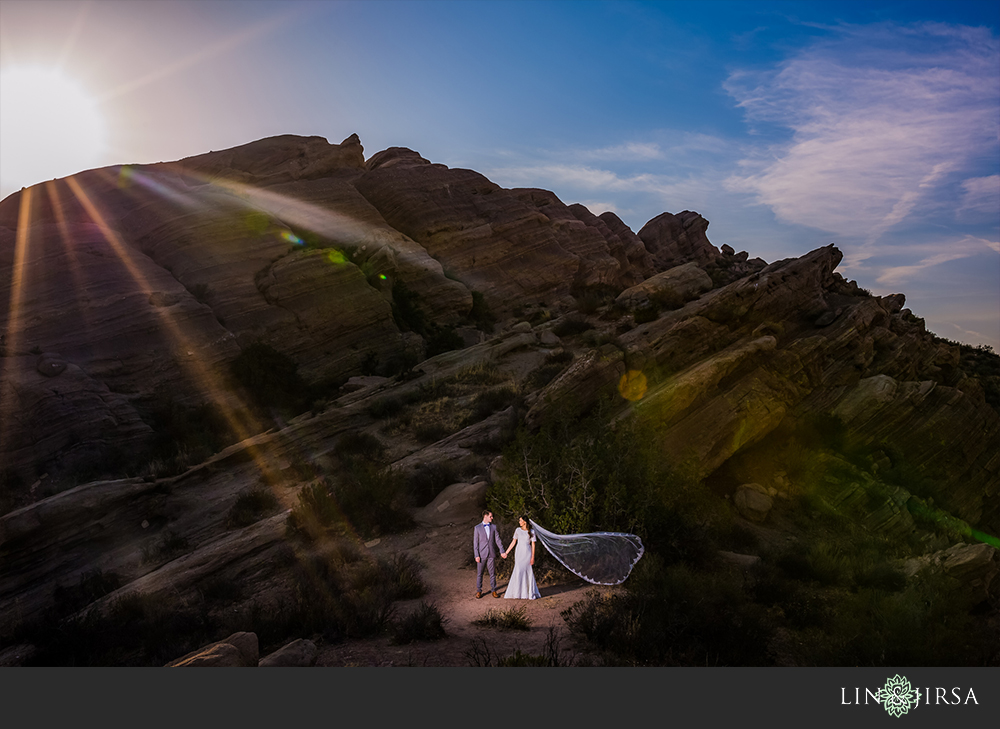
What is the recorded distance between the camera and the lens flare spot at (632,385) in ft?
48.3

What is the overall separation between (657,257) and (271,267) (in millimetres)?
42759

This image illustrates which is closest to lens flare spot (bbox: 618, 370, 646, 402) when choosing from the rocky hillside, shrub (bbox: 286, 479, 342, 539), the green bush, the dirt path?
the rocky hillside

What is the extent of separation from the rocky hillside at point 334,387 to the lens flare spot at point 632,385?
0.08 metres

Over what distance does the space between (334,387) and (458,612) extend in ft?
54.0

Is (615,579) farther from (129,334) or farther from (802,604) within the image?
(129,334)

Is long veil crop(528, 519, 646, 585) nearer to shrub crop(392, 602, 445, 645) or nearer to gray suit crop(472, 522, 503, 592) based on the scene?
gray suit crop(472, 522, 503, 592)

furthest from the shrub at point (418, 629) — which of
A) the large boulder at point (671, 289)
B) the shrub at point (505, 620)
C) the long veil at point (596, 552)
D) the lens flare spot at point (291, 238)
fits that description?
the lens flare spot at point (291, 238)

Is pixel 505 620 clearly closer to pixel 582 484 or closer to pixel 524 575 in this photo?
pixel 524 575

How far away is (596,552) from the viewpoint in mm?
8969

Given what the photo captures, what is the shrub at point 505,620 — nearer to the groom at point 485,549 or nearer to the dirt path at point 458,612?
the dirt path at point 458,612

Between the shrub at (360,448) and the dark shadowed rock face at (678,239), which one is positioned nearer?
the shrub at (360,448)
